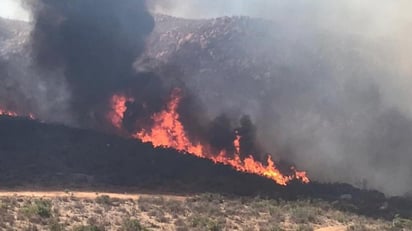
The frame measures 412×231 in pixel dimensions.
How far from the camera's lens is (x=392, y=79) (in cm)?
5934

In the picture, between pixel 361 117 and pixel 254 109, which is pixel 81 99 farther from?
pixel 361 117

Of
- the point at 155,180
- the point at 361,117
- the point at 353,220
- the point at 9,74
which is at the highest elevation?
the point at 9,74

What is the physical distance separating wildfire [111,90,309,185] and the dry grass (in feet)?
38.4

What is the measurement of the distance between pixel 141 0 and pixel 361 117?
103 feet

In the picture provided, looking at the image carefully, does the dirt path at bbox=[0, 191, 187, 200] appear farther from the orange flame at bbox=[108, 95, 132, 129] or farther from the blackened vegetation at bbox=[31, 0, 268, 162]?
the orange flame at bbox=[108, 95, 132, 129]

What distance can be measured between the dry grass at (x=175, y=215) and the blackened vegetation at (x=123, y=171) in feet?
12.3

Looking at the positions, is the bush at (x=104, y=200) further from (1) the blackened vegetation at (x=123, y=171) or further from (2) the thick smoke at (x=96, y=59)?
(2) the thick smoke at (x=96, y=59)

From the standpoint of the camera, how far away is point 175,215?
118ft

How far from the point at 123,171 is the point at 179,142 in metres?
10.9

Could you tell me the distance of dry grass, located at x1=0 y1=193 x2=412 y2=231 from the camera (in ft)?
103

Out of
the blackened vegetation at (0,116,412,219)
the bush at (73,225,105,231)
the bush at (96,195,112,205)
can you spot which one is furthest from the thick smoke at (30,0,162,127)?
the bush at (73,225,105,231)

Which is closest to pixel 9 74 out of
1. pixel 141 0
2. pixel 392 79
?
pixel 141 0

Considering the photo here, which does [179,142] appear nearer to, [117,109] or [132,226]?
[117,109]

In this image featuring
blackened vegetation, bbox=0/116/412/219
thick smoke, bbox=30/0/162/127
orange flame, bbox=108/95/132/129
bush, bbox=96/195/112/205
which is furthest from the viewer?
thick smoke, bbox=30/0/162/127
